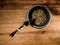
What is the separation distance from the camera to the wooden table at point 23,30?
4.11 feet

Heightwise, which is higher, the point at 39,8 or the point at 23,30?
the point at 39,8

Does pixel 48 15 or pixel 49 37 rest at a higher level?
pixel 48 15

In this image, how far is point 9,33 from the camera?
4.15 feet

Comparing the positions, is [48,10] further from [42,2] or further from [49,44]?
[49,44]

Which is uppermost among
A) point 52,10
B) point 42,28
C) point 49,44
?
point 52,10

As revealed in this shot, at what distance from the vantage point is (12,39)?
1.25 m

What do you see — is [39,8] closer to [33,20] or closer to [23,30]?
[33,20]

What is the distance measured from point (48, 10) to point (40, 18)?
0.09m

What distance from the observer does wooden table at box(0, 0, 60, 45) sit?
4.11 feet

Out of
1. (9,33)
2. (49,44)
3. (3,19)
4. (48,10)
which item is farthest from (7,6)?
(49,44)

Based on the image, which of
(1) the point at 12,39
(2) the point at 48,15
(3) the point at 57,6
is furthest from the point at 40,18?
(1) the point at 12,39

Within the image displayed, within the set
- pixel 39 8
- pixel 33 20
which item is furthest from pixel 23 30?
pixel 39 8

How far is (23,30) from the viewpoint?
126 centimetres

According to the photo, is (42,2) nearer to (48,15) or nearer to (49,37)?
(48,15)
